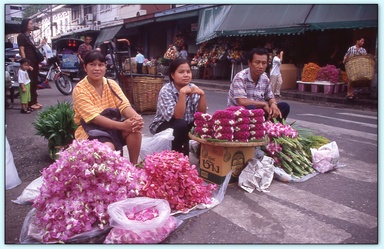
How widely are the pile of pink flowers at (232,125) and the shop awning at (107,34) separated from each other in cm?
1912

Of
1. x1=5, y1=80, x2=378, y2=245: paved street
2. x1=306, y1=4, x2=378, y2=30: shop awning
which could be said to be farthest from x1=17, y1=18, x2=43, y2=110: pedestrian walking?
x1=306, y1=4, x2=378, y2=30: shop awning

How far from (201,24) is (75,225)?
47.0 feet

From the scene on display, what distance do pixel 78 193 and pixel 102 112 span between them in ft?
3.47

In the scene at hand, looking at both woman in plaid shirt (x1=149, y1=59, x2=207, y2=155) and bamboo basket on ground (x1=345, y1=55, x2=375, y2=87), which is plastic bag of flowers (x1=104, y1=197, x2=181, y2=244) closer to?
woman in plaid shirt (x1=149, y1=59, x2=207, y2=155)

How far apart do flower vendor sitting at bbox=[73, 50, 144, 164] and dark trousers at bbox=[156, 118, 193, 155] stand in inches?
22.1

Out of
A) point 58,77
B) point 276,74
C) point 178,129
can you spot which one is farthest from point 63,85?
point 178,129

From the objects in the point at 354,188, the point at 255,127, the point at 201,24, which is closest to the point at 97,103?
the point at 255,127

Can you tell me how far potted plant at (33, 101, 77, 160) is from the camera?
408cm

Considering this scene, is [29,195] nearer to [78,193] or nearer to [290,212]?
[78,193]

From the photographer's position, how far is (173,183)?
9.18 ft

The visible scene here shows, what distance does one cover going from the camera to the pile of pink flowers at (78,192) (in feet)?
7.80

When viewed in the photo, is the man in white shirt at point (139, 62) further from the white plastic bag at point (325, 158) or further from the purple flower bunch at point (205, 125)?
the purple flower bunch at point (205, 125)

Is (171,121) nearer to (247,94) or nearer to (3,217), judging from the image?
(247,94)

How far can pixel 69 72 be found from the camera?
14094 millimetres
